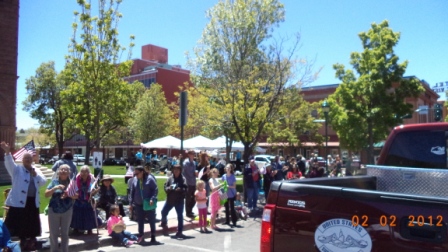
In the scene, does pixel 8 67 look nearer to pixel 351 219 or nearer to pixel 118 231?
pixel 118 231

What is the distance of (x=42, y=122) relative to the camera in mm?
49750

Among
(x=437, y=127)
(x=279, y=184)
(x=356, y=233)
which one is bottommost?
(x=356, y=233)

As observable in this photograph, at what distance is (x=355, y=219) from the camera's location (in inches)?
120

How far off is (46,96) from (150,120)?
1189 cm

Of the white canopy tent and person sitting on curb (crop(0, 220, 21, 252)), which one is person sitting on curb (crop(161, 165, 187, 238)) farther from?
the white canopy tent

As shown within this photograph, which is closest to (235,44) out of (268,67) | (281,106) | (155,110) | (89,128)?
(268,67)

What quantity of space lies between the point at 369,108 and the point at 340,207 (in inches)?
1167

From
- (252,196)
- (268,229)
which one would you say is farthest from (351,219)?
(252,196)

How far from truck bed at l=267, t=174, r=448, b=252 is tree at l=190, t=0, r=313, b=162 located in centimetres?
1165

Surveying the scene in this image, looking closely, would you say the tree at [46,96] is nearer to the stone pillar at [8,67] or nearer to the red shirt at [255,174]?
the stone pillar at [8,67]

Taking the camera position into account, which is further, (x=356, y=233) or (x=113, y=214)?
(x=113, y=214)

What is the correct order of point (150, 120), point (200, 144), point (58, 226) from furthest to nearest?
point (150, 120), point (200, 144), point (58, 226)

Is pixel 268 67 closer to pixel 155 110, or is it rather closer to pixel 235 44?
pixel 235 44

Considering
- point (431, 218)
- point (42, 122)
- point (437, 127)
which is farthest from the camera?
point (42, 122)
